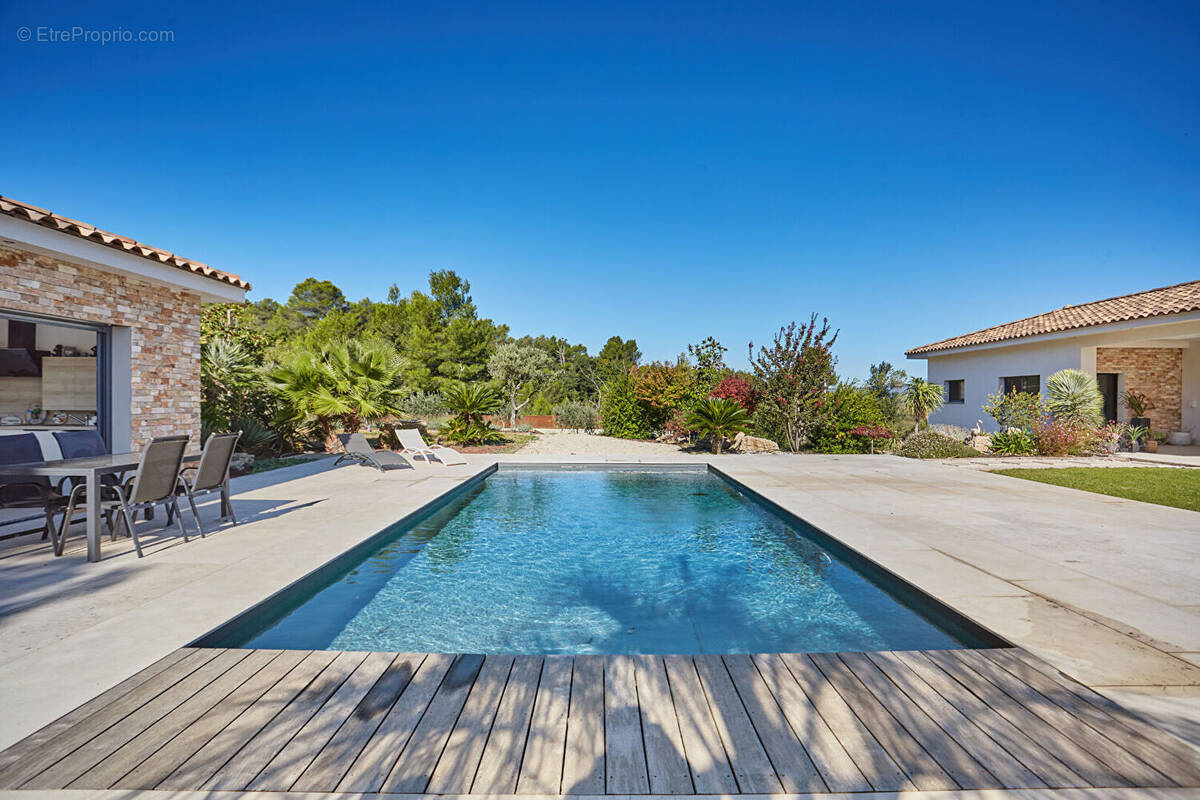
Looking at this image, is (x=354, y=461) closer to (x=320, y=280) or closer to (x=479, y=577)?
(x=479, y=577)

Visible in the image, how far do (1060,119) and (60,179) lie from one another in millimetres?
23122

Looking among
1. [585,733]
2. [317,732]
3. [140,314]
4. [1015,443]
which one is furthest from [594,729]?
[1015,443]

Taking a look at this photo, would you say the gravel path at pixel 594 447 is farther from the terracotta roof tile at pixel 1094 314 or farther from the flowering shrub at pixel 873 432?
the terracotta roof tile at pixel 1094 314

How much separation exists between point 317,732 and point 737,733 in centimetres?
157

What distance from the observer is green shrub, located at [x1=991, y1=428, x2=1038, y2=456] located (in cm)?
1322

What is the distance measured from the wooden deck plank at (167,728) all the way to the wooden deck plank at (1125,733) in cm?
347

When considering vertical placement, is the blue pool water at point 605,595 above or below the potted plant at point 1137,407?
below

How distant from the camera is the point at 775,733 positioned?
2062 mm

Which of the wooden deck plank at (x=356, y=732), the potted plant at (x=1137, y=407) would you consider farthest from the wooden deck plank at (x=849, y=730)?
the potted plant at (x=1137, y=407)

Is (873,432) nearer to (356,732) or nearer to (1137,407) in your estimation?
(1137,407)

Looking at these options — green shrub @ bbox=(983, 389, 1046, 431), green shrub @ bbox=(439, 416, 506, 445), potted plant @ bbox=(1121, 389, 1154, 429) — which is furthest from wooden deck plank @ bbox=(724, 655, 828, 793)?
potted plant @ bbox=(1121, 389, 1154, 429)

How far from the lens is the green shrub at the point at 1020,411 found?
45.2 feet

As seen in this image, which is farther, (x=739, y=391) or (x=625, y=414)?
(x=625, y=414)

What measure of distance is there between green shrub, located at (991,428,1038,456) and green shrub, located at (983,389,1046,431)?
1.12 feet
